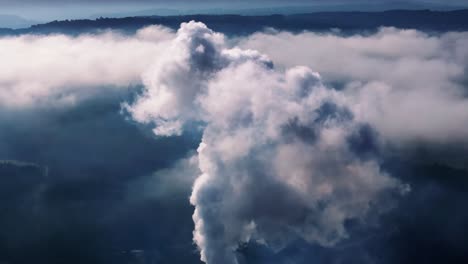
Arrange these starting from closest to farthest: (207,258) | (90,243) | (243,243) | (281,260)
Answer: (207,258) → (243,243) → (281,260) → (90,243)

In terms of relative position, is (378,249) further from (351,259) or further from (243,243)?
(243,243)

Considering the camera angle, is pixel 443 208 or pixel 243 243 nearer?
pixel 243 243

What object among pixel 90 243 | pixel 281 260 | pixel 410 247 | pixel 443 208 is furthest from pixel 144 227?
pixel 443 208

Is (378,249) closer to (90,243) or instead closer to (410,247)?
(410,247)

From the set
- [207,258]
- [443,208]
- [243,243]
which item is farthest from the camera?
[443,208]

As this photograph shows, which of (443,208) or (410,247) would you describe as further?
(443,208)

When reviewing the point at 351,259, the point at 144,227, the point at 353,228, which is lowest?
the point at 351,259

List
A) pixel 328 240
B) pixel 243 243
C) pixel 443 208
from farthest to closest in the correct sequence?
pixel 443 208 → pixel 328 240 → pixel 243 243

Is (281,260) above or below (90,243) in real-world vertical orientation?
below

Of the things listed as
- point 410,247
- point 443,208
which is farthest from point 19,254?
point 443,208
